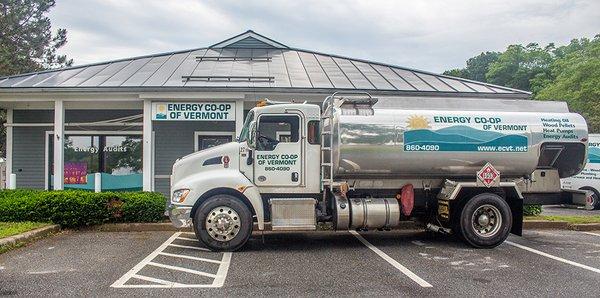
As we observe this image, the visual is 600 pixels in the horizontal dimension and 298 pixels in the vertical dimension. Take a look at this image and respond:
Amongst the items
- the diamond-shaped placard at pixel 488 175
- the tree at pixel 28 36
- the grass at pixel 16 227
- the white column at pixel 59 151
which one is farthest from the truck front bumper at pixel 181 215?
the tree at pixel 28 36

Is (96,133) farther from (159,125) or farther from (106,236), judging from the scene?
(106,236)

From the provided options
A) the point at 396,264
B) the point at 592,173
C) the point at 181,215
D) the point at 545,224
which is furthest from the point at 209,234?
the point at 592,173

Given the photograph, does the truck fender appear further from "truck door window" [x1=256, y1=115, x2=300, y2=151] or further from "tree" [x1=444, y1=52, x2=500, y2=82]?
"tree" [x1=444, y1=52, x2=500, y2=82]

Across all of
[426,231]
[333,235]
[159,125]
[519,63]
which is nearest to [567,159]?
[426,231]

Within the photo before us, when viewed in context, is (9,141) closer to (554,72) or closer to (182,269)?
(182,269)

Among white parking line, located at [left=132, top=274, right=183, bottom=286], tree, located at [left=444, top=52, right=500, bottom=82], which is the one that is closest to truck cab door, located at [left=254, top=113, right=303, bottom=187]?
white parking line, located at [left=132, top=274, right=183, bottom=286]

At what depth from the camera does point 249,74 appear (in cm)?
1420

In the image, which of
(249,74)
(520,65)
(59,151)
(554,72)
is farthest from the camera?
(520,65)

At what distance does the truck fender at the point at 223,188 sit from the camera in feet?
27.5

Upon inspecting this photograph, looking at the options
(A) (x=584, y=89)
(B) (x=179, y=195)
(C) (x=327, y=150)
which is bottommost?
(B) (x=179, y=195)

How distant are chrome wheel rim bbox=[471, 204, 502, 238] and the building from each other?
164 inches

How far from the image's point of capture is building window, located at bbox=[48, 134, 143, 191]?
15570 millimetres

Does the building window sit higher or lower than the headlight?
higher

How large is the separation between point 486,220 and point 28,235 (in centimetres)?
841
